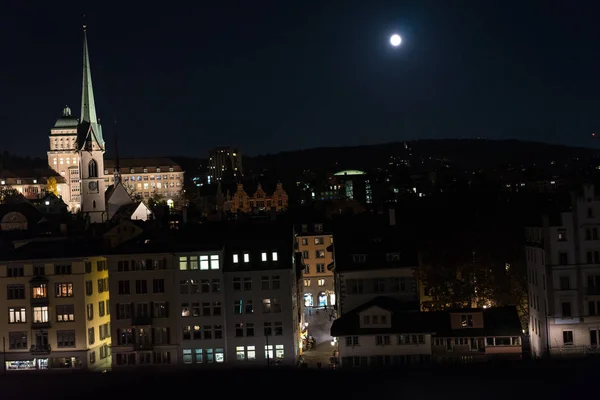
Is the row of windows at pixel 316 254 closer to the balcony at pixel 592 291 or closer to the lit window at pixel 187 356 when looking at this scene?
the lit window at pixel 187 356

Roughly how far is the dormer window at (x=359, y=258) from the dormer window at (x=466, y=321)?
6258 millimetres

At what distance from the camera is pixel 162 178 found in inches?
7333

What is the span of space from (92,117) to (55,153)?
2988 inches

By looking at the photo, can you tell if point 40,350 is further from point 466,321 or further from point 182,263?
point 466,321

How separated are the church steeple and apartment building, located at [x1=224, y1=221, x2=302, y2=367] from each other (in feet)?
268

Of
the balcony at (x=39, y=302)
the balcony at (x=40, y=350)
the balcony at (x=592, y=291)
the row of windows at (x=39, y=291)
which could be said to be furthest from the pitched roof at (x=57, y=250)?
the balcony at (x=592, y=291)

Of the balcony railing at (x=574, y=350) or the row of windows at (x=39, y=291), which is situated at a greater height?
the row of windows at (x=39, y=291)

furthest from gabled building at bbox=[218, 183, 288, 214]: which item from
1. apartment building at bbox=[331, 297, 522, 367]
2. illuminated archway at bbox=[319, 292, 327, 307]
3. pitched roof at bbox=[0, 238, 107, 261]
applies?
apartment building at bbox=[331, 297, 522, 367]

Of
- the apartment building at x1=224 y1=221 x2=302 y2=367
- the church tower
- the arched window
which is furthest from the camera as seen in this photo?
the arched window

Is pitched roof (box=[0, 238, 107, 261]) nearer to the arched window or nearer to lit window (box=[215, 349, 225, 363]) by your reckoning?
lit window (box=[215, 349, 225, 363])

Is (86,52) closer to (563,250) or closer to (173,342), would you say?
(173,342)

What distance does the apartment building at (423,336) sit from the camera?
3347 centimetres

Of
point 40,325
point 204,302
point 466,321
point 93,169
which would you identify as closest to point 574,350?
point 466,321

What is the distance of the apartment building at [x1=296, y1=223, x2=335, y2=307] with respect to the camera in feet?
180
